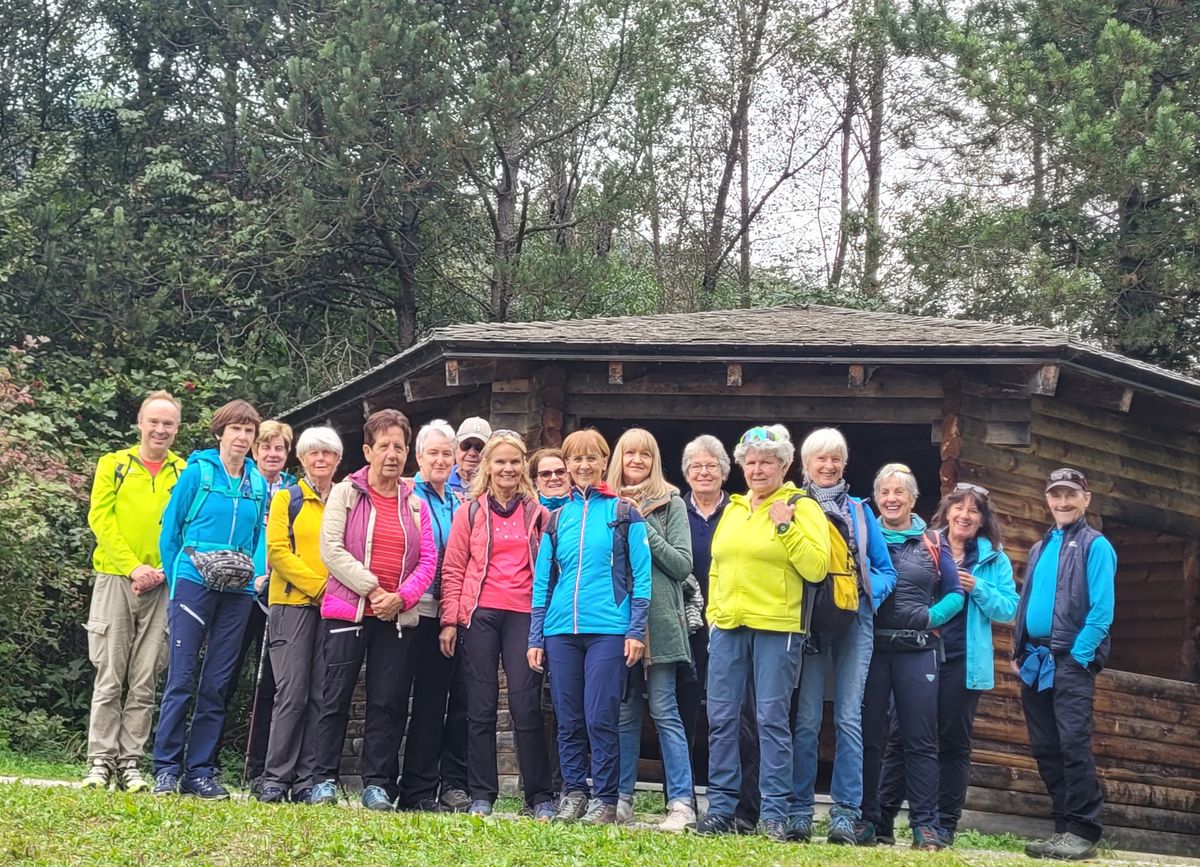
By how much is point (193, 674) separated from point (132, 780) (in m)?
0.62

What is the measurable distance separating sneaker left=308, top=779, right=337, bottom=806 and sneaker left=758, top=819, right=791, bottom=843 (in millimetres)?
2201

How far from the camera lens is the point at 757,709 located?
7.03 meters

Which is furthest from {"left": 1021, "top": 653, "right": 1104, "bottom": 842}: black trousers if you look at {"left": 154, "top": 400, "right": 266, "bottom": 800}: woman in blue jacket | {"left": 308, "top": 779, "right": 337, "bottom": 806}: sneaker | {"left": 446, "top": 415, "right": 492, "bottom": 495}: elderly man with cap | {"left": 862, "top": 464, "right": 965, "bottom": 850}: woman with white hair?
{"left": 154, "top": 400, "right": 266, "bottom": 800}: woman in blue jacket

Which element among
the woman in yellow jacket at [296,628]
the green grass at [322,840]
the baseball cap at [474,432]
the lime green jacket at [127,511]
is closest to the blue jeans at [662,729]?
the green grass at [322,840]

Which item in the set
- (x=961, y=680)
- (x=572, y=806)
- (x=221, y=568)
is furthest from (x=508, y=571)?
(x=961, y=680)

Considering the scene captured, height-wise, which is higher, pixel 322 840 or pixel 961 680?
pixel 961 680

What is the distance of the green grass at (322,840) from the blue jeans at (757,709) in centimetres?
53

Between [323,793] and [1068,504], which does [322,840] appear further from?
[1068,504]

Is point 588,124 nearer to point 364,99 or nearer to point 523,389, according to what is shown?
point 364,99

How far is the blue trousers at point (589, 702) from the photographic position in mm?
7129

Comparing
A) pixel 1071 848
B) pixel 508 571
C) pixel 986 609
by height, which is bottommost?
pixel 1071 848

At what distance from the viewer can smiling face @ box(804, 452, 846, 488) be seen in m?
7.32

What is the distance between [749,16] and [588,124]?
6058 millimetres

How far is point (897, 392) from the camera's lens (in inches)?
419
